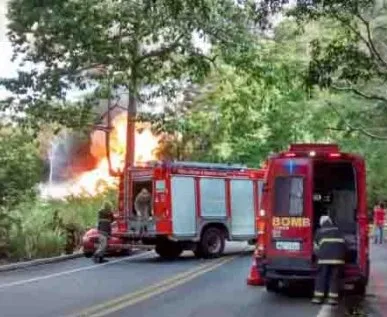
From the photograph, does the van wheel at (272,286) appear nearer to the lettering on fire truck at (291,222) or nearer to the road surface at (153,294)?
the road surface at (153,294)

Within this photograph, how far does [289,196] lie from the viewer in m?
15.1

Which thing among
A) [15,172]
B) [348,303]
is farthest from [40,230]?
[348,303]

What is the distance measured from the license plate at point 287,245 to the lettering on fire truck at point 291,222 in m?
0.30

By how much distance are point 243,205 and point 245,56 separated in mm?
4765

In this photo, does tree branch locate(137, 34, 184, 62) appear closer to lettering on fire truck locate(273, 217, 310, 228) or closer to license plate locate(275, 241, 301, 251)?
lettering on fire truck locate(273, 217, 310, 228)

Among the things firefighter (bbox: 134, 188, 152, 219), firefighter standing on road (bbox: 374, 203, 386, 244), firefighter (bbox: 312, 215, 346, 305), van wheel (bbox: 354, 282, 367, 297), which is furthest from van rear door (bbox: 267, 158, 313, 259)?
firefighter standing on road (bbox: 374, 203, 386, 244)

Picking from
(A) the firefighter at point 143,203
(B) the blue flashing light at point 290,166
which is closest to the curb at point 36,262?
(A) the firefighter at point 143,203

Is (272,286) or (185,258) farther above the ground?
(185,258)

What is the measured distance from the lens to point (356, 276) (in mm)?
14773

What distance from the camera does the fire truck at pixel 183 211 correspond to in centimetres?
2428

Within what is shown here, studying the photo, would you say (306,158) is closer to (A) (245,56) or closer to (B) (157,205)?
(B) (157,205)

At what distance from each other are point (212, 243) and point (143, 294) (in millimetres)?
10523

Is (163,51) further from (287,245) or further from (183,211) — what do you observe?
(287,245)

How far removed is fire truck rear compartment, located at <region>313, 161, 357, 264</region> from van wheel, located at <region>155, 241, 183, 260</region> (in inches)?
360
